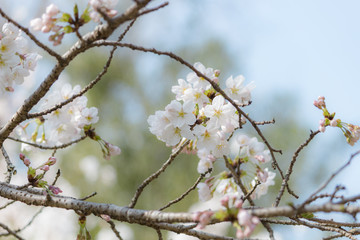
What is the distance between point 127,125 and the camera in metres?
6.96

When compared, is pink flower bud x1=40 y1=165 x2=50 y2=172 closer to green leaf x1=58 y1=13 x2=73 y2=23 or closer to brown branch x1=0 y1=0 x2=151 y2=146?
brown branch x1=0 y1=0 x2=151 y2=146

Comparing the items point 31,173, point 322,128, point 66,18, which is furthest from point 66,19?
point 322,128

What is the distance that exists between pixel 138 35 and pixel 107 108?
145 centimetres

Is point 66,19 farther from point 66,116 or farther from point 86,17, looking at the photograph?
point 66,116

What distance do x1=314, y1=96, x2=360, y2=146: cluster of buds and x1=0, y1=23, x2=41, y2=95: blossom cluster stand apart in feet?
2.28

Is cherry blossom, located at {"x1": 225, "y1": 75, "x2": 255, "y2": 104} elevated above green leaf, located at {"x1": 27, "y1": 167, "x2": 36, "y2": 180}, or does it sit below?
above

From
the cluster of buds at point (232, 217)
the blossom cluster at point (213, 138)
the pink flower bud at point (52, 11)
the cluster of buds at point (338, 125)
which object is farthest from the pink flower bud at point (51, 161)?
the cluster of buds at point (338, 125)

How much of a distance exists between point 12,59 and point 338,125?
0.77 metres

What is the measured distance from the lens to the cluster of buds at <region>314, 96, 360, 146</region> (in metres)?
0.98

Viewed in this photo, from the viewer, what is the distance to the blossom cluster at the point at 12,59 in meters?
0.91

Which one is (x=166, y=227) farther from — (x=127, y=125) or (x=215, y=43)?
(x=215, y=43)

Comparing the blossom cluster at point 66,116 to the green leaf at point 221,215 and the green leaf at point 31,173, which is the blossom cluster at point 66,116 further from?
the green leaf at point 221,215

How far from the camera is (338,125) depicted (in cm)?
99

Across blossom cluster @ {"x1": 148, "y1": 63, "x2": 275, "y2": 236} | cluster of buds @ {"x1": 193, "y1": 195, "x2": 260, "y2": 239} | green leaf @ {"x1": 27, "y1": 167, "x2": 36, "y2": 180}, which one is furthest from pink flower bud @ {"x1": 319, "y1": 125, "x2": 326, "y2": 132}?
green leaf @ {"x1": 27, "y1": 167, "x2": 36, "y2": 180}
